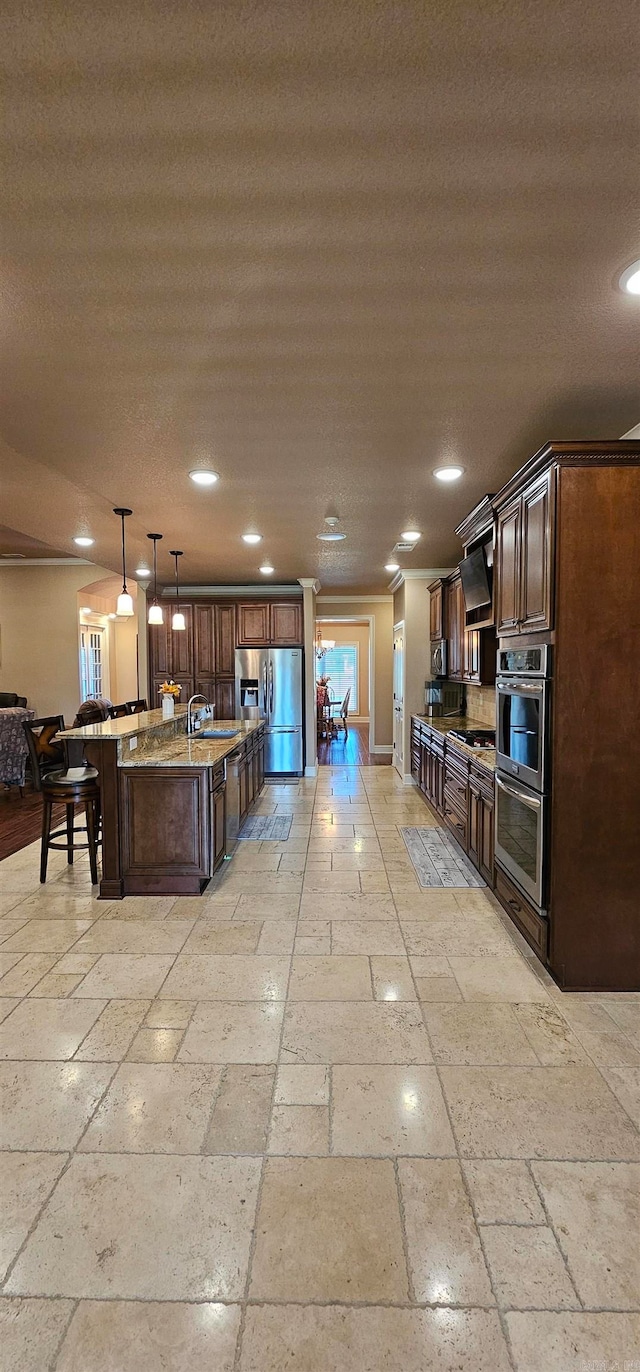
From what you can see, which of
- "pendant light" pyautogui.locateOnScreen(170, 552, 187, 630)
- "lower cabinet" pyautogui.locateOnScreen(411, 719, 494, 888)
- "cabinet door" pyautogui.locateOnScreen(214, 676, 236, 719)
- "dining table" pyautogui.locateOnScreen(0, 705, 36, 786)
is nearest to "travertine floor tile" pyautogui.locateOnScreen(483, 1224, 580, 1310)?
"lower cabinet" pyautogui.locateOnScreen(411, 719, 494, 888)

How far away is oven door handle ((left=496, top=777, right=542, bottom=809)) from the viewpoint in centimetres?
266

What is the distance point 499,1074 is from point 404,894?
162cm

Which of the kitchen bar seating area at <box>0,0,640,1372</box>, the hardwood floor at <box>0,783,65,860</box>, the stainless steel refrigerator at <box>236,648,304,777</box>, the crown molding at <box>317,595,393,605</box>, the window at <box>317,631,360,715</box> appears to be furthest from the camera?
the window at <box>317,631,360,715</box>

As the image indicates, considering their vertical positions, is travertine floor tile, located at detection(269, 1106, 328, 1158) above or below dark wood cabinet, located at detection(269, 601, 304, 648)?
below

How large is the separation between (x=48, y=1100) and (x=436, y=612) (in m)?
5.42

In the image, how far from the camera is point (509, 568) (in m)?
3.18

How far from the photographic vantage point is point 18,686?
8539 mm

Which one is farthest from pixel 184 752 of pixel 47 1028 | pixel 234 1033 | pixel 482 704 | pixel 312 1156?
pixel 482 704

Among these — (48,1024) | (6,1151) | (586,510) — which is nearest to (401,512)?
(586,510)

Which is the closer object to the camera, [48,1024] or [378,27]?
[378,27]

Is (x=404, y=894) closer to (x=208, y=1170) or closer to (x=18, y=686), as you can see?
(x=208, y=1170)

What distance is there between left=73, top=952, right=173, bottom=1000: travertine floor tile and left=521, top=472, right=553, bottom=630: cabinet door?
2323mm

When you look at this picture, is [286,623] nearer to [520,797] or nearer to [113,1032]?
[520,797]

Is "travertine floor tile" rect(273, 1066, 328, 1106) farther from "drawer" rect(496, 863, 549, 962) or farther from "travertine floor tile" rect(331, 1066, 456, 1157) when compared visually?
"drawer" rect(496, 863, 549, 962)
